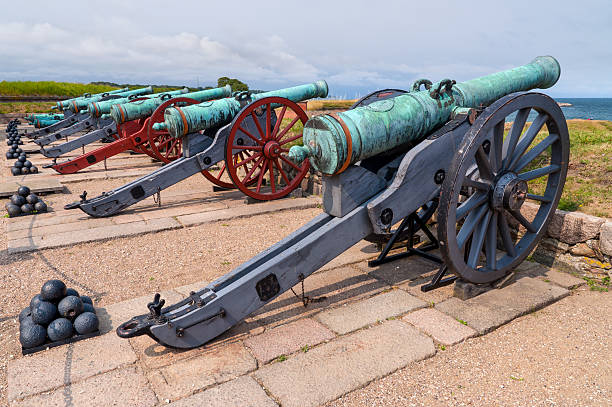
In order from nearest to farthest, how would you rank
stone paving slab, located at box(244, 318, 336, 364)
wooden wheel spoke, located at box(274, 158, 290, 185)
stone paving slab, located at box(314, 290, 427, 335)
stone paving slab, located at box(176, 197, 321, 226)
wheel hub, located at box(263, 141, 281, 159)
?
stone paving slab, located at box(244, 318, 336, 364)
stone paving slab, located at box(314, 290, 427, 335)
stone paving slab, located at box(176, 197, 321, 226)
wheel hub, located at box(263, 141, 281, 159)
wooden wheel spoke, located at box(274, 158, 290, 185)

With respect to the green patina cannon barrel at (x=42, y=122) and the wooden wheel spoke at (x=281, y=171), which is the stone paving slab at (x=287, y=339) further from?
the green patina cannon barrel at (x=42, y=122)

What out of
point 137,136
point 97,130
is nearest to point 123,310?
point 137,136

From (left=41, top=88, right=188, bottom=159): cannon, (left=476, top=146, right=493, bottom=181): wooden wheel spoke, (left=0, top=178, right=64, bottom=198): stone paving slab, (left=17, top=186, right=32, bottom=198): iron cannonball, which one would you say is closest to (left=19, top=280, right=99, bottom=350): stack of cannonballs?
(left=476, top=146, right=493, bottom=181): wooden wheel spoke

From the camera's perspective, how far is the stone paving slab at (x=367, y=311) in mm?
3277

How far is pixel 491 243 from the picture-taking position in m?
3.54

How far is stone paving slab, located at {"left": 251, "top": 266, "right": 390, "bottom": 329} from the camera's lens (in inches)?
136

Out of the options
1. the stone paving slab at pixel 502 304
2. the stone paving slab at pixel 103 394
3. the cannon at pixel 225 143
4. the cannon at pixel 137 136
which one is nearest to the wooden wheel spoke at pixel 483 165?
the stone paving slab at pixel 502 304

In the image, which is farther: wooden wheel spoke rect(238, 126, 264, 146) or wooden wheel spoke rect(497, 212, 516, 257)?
wooden wheel spoke rect(238, 126, 264, 146)

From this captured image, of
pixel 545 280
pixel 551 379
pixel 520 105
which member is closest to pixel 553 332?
pixel 551 379

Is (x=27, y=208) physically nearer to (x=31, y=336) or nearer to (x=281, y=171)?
(x=281, y=171)

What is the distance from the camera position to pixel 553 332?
318 cm

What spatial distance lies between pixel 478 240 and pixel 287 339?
1589 millimetres

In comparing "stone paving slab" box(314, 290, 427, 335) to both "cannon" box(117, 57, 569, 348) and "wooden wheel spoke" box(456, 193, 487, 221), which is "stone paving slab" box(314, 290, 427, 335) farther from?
"wooden wheel spoke" box(456, 193, 487, 221)

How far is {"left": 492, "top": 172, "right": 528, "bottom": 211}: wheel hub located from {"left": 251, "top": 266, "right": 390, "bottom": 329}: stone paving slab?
1.17 meters
